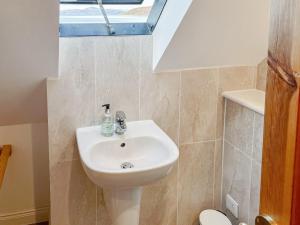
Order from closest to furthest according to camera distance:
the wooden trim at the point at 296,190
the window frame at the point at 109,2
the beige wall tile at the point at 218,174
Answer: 1. the wooden trim at the point at 296,190
2. the window frame at the point at 109,2
3. the beige wall tile at the point at 218,174

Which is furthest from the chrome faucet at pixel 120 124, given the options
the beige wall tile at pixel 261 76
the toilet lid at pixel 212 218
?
the beige wall tile at pixel 261 76

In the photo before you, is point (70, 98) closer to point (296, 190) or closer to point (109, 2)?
point (109, 2)

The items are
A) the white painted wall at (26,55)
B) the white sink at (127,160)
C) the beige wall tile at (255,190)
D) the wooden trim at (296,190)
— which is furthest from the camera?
the beige wall tile at (255,190)

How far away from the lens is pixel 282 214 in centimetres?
67

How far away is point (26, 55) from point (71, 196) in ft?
2.89

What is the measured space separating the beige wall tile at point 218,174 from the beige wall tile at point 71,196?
0.80 metres

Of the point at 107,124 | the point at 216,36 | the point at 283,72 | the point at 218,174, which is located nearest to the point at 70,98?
the point at 107,124

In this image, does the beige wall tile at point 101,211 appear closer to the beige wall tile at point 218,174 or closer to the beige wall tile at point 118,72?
the beige wall tile at point 118,72

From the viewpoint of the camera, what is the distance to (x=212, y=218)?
2289 mm

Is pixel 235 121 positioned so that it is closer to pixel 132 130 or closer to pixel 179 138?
pixel 179 138

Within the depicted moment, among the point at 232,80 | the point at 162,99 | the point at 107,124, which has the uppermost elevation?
the point at 232,80

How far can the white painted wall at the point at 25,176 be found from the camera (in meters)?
2.39

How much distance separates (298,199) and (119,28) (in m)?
1.56

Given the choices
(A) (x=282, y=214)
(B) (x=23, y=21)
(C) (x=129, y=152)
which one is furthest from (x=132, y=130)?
(A) (x=282, y=214)
